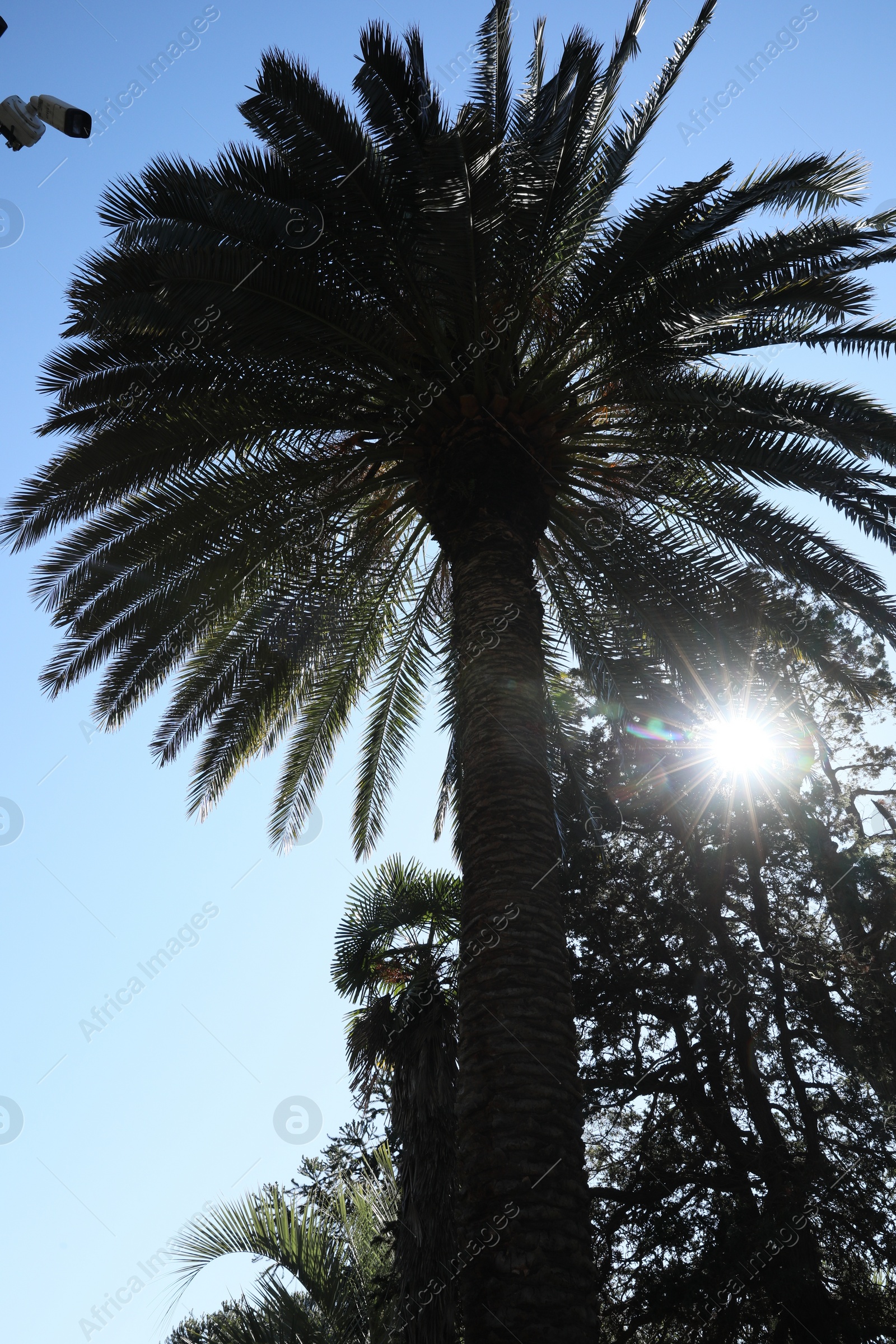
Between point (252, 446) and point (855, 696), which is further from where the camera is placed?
point (855, 696)

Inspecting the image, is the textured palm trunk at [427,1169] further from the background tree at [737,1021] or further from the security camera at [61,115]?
the security camera at [61,115]

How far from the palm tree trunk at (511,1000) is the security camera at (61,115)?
401cm

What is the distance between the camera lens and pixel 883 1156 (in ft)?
37.4

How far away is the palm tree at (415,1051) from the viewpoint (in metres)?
7.13

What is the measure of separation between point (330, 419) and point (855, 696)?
17.9 feet

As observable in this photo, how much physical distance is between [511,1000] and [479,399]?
4.79m

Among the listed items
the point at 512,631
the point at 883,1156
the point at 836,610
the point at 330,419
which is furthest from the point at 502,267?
the point at 883,1156

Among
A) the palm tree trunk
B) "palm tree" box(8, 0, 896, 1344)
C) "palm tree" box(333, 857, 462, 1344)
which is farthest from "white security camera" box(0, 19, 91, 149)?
"palm tree" box(333, 857, 462, 1344)

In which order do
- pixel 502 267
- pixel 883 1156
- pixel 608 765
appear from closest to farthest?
pixel 502 267 → pixel 883 1156 → pixel 608 765

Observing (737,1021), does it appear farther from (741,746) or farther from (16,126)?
(16,126)

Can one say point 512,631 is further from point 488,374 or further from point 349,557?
point 349,557

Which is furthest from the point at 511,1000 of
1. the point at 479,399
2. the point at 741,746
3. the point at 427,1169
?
the point at 741,746

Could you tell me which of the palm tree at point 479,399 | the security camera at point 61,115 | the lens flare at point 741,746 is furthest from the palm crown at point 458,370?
the security camera at point 61,115

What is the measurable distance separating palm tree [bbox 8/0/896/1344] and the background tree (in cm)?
158
